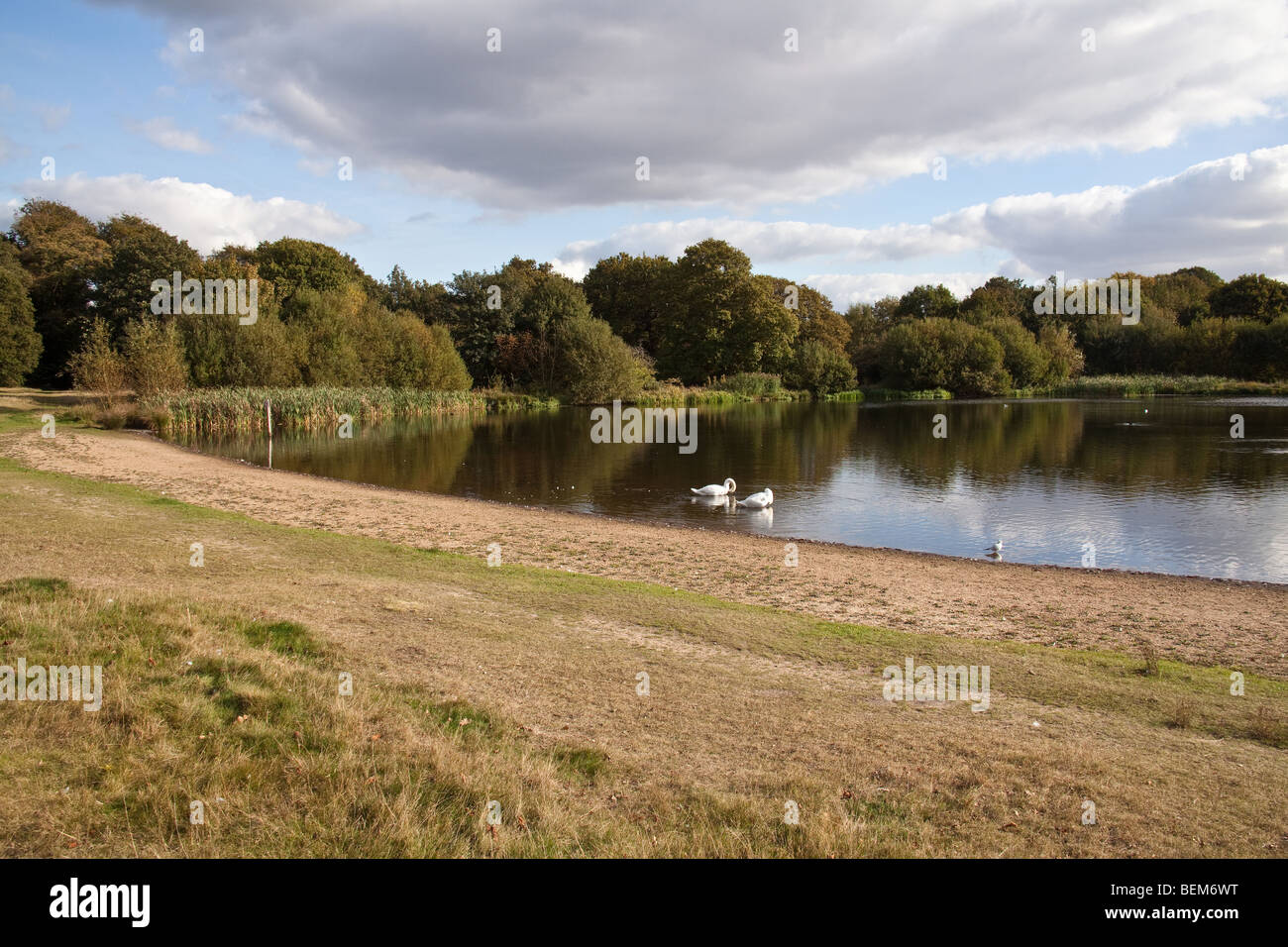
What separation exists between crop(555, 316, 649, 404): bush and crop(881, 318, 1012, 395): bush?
3666 centimetres

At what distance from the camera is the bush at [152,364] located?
47.3 m

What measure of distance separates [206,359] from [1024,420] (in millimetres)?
56513

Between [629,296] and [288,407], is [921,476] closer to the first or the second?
[288,407]

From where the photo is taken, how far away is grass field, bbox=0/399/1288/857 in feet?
14.5

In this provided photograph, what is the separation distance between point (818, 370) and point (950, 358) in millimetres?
15837

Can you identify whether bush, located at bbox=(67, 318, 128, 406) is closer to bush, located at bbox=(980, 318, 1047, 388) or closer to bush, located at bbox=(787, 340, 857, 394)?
bush, located at bbox=(787, 340, 857, 394)

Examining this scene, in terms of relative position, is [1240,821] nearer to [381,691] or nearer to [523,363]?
[381,691]

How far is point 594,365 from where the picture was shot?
7581 centimetres

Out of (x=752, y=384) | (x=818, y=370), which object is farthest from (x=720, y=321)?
(x=818, y=370)

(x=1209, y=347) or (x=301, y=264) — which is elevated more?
(x=301, y=264)

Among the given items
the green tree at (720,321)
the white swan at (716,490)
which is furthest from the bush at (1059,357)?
the white swan at (716,490)

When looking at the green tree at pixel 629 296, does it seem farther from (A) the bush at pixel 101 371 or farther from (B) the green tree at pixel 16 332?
(A) the bush at pixel 101 371

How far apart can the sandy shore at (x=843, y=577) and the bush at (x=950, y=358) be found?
81.5m

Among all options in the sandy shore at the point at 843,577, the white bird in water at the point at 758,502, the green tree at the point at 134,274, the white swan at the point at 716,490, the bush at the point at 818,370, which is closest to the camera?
the sandy shore at the point at 843,577
